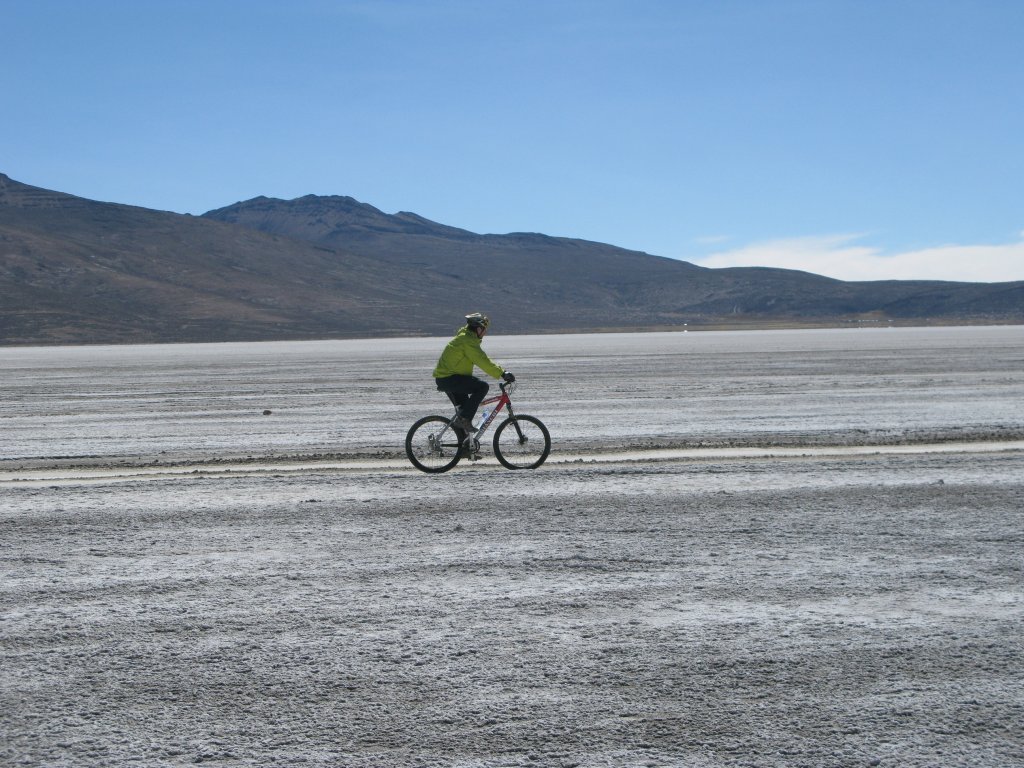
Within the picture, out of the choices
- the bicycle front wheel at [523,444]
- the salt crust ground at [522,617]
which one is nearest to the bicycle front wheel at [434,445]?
the salt crust ground at [522,617]

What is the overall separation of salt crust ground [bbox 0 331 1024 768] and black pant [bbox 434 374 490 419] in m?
0.74

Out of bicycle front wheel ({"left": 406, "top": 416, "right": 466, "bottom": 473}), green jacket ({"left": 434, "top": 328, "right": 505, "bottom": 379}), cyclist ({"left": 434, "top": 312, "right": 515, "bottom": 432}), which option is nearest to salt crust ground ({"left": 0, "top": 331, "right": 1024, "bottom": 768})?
bicycle front wheel ({"left": 406, "top": 416, "right": 466, "bottom": 473})

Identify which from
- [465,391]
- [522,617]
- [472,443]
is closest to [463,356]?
[465,391]

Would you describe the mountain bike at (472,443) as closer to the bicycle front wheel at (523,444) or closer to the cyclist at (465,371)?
the bicycle front wheel at (523,444)

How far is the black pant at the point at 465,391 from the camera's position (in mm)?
11711

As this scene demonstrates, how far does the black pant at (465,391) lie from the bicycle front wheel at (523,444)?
1.26 ft

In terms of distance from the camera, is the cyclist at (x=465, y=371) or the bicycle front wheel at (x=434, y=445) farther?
the bicycle front wheel at (x=434, y=445)

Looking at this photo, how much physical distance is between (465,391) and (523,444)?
2.79 ft

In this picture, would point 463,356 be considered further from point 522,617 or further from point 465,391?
point 522,617

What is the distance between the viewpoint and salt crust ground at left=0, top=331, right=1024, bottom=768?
438cm

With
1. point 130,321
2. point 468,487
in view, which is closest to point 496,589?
point 468,487

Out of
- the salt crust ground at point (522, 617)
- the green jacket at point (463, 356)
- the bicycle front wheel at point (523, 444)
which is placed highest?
the green jacket at point (463, 356)

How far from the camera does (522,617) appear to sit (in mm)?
5934

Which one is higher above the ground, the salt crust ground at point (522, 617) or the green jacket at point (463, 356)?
the green jacket at point (463, 356)
